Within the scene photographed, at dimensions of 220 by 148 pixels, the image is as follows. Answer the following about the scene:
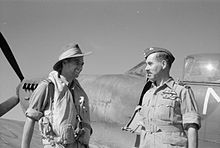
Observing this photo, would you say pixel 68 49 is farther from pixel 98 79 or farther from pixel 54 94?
pixel 98 79

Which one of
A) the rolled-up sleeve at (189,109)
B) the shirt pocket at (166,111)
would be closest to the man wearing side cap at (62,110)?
the shirt pocket at (166,111)

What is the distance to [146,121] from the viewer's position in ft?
11.2

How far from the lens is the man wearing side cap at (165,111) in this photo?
317 centimetres

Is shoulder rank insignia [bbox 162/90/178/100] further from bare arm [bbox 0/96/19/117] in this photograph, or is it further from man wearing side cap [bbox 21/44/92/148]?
bare arm [bbox 0/96/19/117]

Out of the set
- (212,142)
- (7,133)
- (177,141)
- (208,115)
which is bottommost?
(7,133)

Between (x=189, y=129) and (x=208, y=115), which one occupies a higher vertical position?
(x=189, y=129)

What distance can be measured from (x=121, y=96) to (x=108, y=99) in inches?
15.7

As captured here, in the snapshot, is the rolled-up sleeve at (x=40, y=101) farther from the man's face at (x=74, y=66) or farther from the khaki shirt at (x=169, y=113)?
the khaki shirt at (x=169, y=113)

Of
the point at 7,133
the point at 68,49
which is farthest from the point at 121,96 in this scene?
the point at 68,49

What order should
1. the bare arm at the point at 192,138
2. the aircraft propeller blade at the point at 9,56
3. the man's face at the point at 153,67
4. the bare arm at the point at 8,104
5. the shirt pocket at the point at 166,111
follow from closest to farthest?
1. the bare arm at the point at 192,138
2. the shirt pocket at the point at 166,111
3. the man's face at the point at 153,67
4. the bare arm at the point at 8,104
5. the aircraft propeller blade at the point at 9,56

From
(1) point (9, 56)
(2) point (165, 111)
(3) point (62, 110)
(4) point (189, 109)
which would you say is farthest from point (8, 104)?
(4) point (189, 109)

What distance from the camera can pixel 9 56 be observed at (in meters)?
10.6

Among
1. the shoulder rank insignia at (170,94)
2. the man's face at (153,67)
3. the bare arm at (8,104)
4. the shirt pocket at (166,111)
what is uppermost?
the man's face at (153,67)

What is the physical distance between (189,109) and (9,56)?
27.2ft
